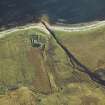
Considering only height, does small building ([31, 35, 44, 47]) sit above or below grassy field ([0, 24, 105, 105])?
above

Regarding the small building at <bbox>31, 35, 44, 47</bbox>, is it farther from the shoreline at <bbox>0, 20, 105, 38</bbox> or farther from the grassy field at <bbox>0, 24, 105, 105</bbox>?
the shoreline at <bbox>0, 20, 105, 38</bbox>

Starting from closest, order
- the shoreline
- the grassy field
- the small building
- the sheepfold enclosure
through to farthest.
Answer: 1. the grassy field
2. the sheepfold enclosure
3. the small building
4. the shoreline

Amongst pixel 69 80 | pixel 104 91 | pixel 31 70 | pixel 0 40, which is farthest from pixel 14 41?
pixel 104 91

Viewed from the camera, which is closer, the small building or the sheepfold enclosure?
the sheepfold enclosure

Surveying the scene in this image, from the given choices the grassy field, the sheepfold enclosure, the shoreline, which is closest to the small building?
the sheepfold enclosure

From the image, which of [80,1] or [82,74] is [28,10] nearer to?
[80,1]

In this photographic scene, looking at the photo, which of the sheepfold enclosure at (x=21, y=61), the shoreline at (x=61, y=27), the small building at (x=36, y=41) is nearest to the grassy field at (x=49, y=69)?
the sheepfold enclosure at (x=21, y=61)

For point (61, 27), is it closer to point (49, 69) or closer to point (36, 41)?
point (36, 41)

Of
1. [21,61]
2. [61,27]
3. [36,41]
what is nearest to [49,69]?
[21,61]
